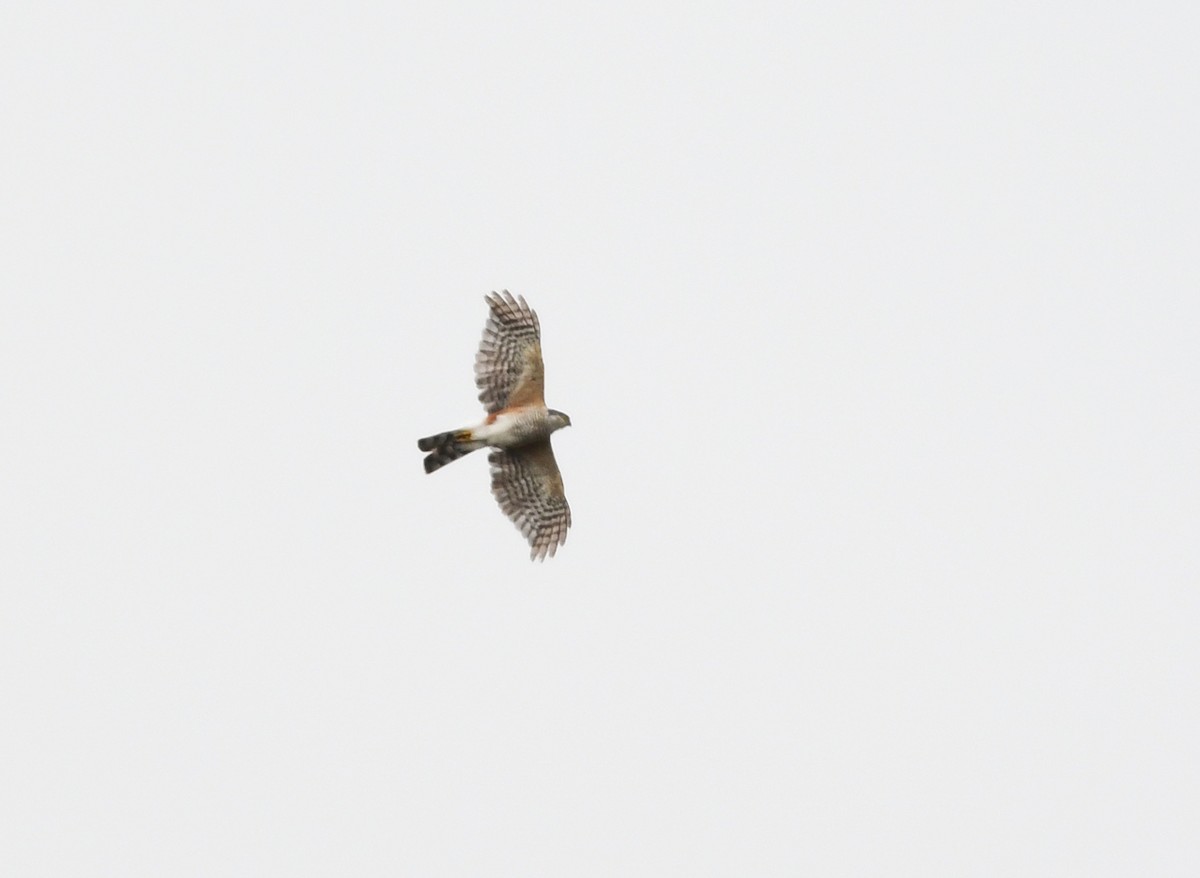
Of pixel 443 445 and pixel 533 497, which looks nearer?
pixel 443 445

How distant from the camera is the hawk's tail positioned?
77.4ft

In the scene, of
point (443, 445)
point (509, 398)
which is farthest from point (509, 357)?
point (443, 445)

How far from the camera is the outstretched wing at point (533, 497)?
24297 millimetres

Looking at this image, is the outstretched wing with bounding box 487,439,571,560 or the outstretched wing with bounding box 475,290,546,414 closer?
the outstretched wing with bounding box 475,290,546,414

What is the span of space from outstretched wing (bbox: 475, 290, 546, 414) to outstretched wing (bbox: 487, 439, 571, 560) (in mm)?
824

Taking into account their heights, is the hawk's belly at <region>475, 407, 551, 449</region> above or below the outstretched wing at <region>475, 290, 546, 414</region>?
below

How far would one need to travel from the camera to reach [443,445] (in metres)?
23.6

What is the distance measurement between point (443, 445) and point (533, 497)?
1496 mm

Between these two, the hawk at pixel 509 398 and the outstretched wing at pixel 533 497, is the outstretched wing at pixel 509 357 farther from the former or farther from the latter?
the outstretched wing at pixel 533 497

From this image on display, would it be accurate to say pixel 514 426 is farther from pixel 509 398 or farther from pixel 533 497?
pixel 533 497

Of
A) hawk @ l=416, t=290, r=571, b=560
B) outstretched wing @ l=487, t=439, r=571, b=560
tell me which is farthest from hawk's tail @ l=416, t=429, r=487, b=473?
outstretched wing @ l=487, t=439, r=571, b=560

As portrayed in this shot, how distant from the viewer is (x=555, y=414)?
23781 millimetres

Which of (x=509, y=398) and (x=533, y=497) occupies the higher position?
(x=509, y=398)

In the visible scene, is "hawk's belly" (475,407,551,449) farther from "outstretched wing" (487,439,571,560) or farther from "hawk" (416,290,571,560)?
"outstretched wing" (487,439,571,560)
